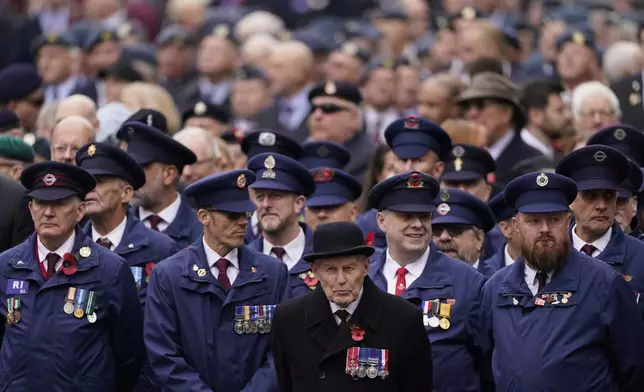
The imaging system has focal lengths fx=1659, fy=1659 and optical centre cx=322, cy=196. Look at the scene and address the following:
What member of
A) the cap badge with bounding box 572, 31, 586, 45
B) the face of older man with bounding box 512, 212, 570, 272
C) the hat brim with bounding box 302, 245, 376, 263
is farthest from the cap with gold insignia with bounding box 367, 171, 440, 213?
the cap badge with bounding box 572, 31, 586, 45

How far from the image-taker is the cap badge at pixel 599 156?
11359mm

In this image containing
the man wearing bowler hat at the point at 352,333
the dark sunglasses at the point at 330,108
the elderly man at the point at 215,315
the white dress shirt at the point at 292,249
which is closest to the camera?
the man wearing bowler hat at the point at 352,333

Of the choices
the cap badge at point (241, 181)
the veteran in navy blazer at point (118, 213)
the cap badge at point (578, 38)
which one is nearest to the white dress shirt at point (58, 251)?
the veteran in navy blazer at point (118, 213)

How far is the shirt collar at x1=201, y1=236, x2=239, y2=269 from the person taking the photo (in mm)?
11305

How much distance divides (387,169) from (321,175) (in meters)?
1.07

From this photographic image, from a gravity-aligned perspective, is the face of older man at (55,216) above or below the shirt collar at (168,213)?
below

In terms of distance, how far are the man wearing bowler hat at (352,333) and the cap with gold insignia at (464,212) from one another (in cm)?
200

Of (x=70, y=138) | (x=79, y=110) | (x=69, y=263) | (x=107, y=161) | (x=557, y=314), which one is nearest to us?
(x=557, y=314)

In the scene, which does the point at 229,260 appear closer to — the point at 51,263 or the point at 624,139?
the point at 51,263

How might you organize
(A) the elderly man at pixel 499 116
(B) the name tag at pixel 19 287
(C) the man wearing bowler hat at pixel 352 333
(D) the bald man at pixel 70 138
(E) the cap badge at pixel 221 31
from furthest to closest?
1. (E) the cap badge at pixel 221 31
2. (A) the elderly man at pixel 499 116
3. (D) the bald man at pixel 70 138
4. (B) the name tag at pixel 19 287
5. (C) the man wearing bowler hat at pixel 352 333

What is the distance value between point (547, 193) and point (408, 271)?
121 centimetres

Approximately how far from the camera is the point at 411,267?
11.5 m

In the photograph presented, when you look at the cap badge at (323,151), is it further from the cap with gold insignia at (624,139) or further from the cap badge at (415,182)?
the cap badge at (415,182)

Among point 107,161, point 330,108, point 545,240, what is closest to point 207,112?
point 330,108
